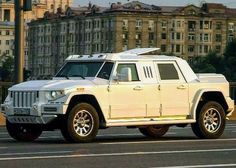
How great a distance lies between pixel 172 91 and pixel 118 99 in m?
1.49

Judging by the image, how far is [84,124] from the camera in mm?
18344

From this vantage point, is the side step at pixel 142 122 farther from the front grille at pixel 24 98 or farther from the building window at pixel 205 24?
the building window at pixel 205 24

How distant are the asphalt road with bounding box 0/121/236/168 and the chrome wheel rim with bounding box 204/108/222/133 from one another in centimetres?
33

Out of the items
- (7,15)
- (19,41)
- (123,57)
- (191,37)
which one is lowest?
(191,37)

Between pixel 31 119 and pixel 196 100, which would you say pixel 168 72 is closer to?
pixel 196 100

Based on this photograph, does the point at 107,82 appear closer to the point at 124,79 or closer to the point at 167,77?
the point at 124,79

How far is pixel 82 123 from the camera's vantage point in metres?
18.3

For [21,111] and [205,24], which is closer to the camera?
[21,111]

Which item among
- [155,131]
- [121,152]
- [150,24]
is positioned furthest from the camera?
[150,24]

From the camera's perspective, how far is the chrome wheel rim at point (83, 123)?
1823 centimetres

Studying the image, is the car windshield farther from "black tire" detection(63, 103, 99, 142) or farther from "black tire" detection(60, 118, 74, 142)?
"black tire" detection(60, 118, 74, 142)

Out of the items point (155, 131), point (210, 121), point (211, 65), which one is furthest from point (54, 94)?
point (211, 65)

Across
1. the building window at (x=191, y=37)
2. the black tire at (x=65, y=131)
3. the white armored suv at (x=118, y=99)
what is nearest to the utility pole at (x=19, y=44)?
the white armored suv at (x=118, y=99)

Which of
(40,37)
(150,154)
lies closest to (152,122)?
(150,154)
